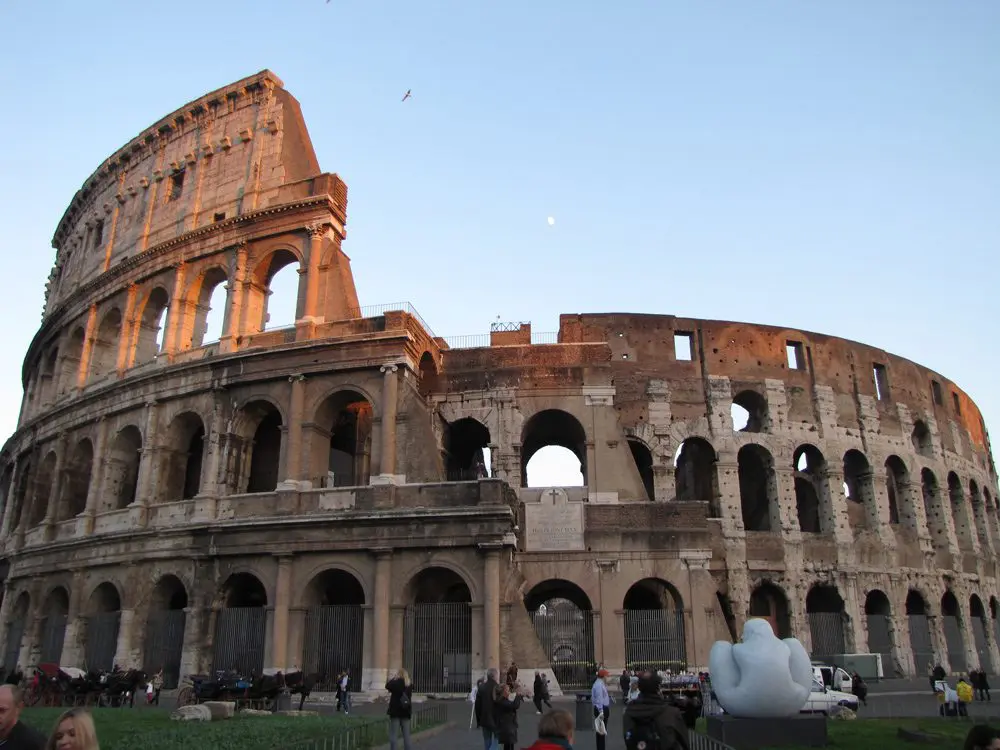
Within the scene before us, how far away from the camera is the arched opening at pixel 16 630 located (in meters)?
24.4

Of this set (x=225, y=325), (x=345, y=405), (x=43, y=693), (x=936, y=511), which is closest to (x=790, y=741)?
(x=345, y=405)

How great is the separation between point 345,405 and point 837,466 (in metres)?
15.1

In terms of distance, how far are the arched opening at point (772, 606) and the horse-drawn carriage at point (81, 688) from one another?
16.4 meters

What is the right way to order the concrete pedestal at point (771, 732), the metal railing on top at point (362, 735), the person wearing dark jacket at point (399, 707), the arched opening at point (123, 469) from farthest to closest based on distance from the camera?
the arched opening at point (123, 469)
the concrete pedestal at point (771, 732)
the person wearing dark jacket at point (399, 707)
the metal railing on top at point (362, 735)

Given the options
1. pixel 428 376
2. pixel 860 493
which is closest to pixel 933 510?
pixel 860 493

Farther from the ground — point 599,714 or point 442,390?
point 442,390

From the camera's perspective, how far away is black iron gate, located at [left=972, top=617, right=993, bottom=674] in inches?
1102

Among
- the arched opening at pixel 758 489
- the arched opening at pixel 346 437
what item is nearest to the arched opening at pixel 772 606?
the arched opening at pixel 758 489

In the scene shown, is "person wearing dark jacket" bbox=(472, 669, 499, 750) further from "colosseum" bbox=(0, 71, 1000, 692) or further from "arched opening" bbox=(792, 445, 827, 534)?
"arched opening" bbox=(792, 445, 827, 534)

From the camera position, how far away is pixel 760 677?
10180 millimetres

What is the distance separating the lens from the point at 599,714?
1023 cm

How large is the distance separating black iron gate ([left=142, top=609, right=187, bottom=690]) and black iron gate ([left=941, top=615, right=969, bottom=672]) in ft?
74.9

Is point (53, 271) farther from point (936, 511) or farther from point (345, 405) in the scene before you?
point (936, 511)

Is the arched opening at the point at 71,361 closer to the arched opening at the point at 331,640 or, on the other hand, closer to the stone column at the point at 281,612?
the stone column at the point at 281,612
